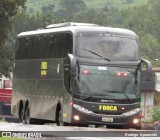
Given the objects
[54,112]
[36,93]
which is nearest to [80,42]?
[54,112]

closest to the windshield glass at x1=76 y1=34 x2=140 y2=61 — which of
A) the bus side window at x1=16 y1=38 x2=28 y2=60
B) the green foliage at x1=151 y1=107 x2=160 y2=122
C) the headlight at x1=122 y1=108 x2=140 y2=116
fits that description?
the headlight at x1=122 y1=108 x2=140 y2=116

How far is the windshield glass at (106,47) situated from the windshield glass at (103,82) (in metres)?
0.48

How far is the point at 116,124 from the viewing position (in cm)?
2738

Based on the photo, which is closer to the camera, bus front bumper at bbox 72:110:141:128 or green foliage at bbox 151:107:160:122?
bus front bumper at bbox 72:110:141:128

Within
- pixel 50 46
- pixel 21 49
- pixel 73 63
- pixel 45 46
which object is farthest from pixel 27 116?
pixel 73 63

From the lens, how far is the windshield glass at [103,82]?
89.4ft

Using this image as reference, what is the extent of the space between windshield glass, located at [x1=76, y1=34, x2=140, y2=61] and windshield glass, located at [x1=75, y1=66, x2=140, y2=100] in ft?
1.57

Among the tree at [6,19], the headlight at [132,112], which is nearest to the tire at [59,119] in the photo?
the headlight at [132,112]

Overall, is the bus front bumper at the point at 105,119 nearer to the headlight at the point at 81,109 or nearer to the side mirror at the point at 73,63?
the headlight at the point at 81,109

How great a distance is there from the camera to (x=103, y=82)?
27344 mm

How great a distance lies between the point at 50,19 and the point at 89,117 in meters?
106

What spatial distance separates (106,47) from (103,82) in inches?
53.8

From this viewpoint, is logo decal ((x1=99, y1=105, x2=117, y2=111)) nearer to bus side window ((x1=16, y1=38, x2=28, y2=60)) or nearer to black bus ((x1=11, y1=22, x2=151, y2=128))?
black bus ((x1=11, y1=22, x2=151, y2=128))

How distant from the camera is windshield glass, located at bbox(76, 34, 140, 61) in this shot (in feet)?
90.0
